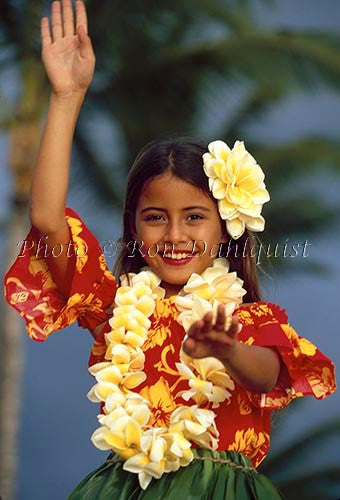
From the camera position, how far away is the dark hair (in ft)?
9.04

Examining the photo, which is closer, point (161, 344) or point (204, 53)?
point (161, 344)

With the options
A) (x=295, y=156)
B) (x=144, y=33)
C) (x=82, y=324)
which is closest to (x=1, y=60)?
(x=144, y=33)

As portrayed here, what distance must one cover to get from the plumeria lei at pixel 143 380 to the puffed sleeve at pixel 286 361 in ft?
0.24

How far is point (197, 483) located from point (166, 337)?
14.4 inches

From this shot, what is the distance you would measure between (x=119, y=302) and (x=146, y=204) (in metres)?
0.25

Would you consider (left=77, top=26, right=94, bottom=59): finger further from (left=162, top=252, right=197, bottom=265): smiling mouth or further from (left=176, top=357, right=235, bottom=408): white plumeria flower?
(left=176, top=357, right=235, bottom=408): white plumeria flower

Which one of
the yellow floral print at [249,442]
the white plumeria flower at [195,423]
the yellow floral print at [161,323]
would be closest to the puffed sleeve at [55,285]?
the yellow floral print at [161,323]

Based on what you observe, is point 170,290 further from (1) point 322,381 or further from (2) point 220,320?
(2) point 220,320

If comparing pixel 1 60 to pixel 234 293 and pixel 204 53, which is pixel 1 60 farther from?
pixel 234 293

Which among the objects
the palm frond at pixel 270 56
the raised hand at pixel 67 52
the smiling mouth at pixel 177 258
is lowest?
the smiling mouth at pixel 177 258

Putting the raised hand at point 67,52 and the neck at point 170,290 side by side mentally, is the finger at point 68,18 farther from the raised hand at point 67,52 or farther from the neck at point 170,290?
the neck at point 170,290

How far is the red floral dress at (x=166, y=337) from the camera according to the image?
2.54m

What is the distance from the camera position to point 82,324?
2.76 m

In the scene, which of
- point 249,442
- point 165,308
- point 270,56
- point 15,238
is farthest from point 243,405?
point 15,238
